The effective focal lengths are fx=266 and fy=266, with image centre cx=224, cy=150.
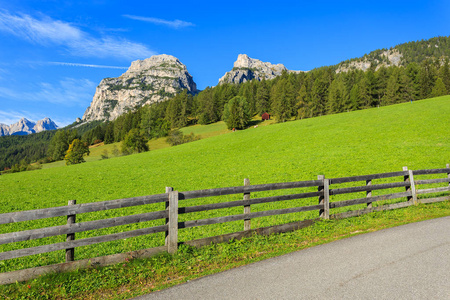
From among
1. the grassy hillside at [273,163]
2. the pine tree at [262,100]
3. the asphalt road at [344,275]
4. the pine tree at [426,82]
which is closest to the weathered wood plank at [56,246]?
the asphalt road at [344,275]

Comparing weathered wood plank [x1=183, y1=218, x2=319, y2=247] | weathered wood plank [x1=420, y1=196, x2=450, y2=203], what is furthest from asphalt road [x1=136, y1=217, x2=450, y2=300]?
weathered wood plank [x1=420, y1=196, x2=450, y2=203]

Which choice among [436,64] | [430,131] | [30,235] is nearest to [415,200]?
[30,235]

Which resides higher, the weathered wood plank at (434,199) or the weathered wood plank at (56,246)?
the weathered wood plank at (56,246)

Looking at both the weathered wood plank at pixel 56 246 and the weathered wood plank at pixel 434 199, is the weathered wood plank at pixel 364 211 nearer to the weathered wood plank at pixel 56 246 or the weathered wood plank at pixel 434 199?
the weathered wood plank at pixel 434 199

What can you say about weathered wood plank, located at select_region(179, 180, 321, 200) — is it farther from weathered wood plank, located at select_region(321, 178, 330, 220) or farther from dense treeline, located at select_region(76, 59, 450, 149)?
dense treeline, located at select_region(76, 59, 450, 149)

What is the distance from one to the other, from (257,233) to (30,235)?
6.20m

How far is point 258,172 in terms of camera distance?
2881 cm

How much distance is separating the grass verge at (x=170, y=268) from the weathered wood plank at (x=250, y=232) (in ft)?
0.53

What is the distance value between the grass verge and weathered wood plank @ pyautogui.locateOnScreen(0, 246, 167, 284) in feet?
0.38

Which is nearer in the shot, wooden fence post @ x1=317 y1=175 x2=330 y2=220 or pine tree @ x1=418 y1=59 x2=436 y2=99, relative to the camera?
wooden fence post @ x1=317 y1=175 x2=330 y2=220

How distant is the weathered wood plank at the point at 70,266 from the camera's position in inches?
218

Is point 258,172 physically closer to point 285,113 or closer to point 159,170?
point 159,170

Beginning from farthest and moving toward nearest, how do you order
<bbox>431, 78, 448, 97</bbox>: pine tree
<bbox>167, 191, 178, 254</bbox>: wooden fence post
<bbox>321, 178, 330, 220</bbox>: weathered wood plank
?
1. <bbox>431, 78, 448, 97</bbox>: pine tree
2. <bbox>321, 178, 330, 220</bbox>: weathered wood plank
3. <bbox>167, 191, 178, 254</bbox>: wooden fence post

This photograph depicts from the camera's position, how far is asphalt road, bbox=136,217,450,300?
5.11 m
